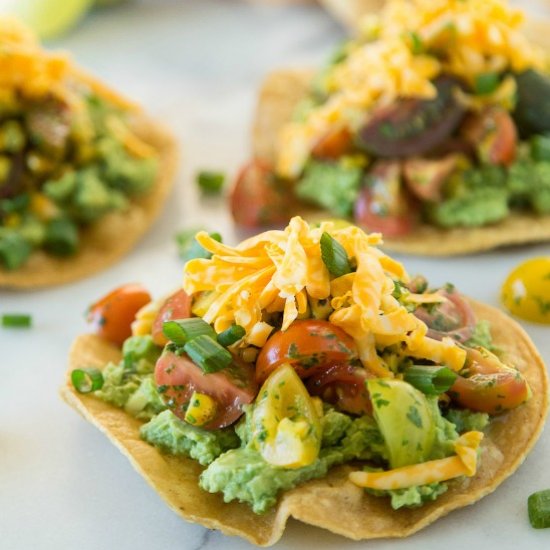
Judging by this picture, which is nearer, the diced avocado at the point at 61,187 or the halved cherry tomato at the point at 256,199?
the diced avocado at the point at 61,187

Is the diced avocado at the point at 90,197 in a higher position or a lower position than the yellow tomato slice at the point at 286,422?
lower

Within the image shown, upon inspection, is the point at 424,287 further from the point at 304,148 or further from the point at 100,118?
the point at 100,118

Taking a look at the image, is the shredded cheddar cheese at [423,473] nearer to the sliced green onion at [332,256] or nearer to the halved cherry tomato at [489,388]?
the halved cherry tomato at [489,388]

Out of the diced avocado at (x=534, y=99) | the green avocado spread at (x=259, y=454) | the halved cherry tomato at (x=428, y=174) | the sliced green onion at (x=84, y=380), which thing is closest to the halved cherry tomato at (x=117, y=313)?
the sliced green onion at (x=84, y=380)

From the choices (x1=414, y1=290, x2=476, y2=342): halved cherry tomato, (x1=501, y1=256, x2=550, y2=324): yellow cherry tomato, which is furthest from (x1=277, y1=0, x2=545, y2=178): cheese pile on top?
(x1=414, y1=290, x2=476, y2=342): halved cherry tomato

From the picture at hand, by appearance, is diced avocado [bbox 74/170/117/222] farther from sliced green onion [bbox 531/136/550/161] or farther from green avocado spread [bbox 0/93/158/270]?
sliced green onion [bbox 531/136/550/161]

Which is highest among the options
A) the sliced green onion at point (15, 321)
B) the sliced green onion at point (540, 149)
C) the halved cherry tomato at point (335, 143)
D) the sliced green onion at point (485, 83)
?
the sliced green onion at point (485, 83)

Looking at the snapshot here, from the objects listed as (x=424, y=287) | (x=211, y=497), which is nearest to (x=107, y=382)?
(x=211, y=497)
